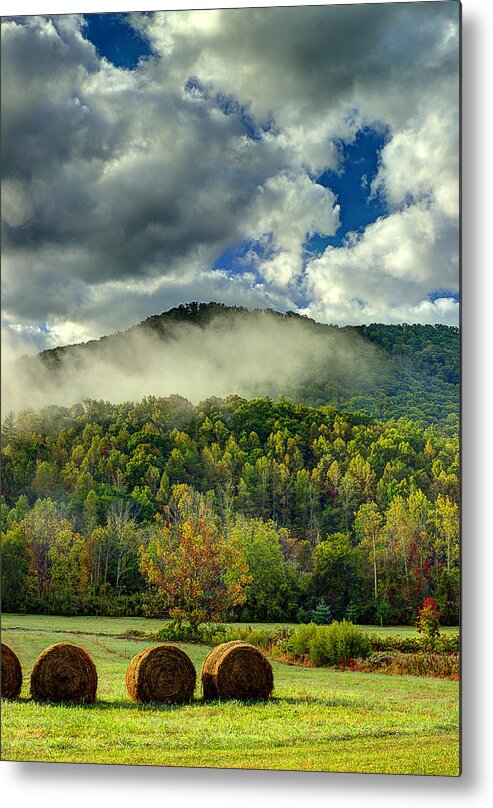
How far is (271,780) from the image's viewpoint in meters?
5.74

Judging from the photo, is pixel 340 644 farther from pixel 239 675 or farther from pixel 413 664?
pixel 239 675

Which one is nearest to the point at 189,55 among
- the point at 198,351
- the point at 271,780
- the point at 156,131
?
the point at 156,131

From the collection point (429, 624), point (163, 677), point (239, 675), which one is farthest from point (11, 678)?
point (429, 624)

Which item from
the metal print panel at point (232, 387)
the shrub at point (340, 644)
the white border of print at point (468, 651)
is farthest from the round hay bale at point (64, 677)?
the shrub at point (340, 644)

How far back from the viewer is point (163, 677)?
19.9 feet

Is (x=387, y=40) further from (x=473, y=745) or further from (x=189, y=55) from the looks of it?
(x=473, y=745)

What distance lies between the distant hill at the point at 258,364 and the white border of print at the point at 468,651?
0.25 meters

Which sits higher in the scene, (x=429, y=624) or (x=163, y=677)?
(x=429, y=624)

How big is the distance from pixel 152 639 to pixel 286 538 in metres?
1.14

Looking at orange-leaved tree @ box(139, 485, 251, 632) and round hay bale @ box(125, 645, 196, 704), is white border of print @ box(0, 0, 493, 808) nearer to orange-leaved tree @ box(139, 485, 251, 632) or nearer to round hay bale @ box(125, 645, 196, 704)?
round hay bale @ box(125, 645, 196, 704)

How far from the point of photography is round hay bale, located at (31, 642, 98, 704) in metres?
6.11

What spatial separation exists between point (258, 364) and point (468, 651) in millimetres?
2282

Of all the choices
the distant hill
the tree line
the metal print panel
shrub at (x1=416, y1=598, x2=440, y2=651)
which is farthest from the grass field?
the distant hill

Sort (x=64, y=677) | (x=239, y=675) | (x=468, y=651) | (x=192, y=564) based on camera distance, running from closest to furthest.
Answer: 1. (x=468, y=651)
2. (x=239, y=675)
3. (x=64, y=677)
4. (x=192, y=564)
